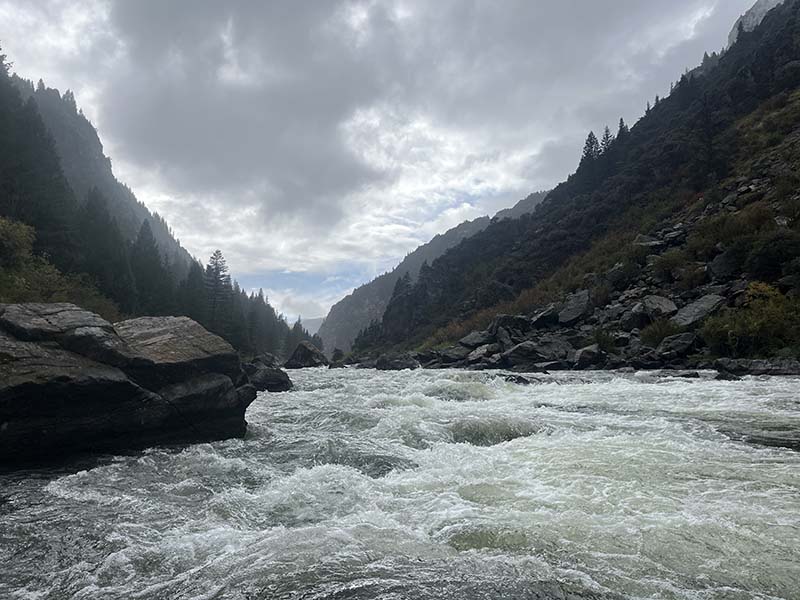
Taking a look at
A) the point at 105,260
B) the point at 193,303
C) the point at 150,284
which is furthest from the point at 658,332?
the point at 150,284

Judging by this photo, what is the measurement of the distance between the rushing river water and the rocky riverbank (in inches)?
32.2

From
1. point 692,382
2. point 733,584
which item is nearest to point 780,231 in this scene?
point 692,382

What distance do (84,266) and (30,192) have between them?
30.3 feet

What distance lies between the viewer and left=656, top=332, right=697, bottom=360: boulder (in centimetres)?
2167

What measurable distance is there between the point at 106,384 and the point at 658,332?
2601cm

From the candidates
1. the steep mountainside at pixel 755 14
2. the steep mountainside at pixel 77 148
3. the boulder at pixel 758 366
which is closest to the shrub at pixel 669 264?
the boulder at pixel 758 366

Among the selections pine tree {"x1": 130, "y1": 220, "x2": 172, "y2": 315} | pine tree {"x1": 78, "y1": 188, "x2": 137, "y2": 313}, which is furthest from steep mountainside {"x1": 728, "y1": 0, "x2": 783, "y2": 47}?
pine tree {"x1": 78, "y1": 188, "x2": 137, "y2": 313}

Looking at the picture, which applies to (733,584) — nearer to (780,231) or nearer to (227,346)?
(227,346)

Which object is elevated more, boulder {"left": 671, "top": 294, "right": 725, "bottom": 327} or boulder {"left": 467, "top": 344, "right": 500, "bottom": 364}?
boulder {"left": 671, "top": 294, "right": 725, "bottom": 327}

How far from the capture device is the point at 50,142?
69938 mm

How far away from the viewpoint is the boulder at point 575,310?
113 ft

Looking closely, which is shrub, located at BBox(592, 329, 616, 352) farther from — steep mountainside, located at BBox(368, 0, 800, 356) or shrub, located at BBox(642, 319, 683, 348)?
steep mountainside, located at BBox(368, 0, 800, 356)

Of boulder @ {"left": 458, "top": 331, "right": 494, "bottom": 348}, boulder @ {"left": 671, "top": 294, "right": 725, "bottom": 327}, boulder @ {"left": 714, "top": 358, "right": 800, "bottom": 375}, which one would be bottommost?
boulder @ {"left": 714, "top": 358, "right": 800, "bottom": 375}

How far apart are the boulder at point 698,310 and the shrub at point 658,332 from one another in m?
0.35
